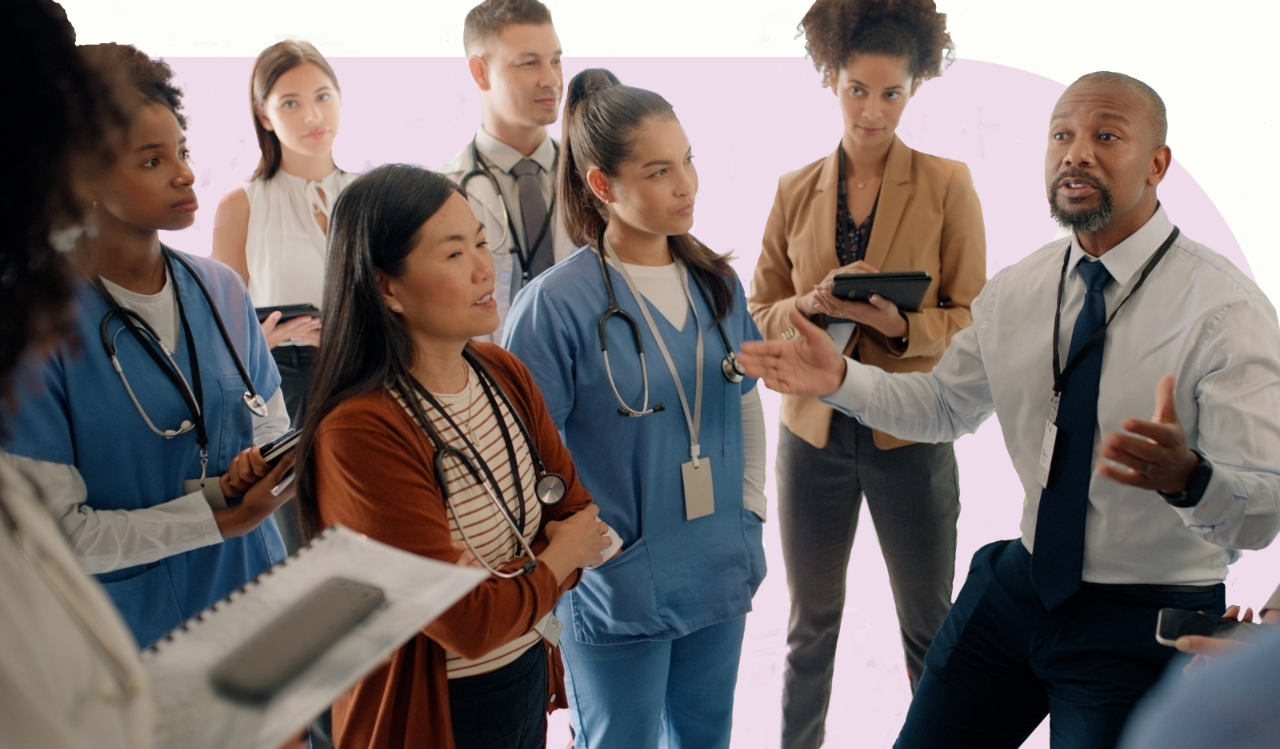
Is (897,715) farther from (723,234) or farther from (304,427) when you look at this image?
(304,427)

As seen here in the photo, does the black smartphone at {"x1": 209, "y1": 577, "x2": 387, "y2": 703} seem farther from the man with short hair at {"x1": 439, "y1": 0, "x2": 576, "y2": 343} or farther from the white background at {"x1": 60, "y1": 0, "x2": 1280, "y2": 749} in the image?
the white background at {"x1": 60, "y1": 0, "x2": 1280, "y2": 749}

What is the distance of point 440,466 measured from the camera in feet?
5.29

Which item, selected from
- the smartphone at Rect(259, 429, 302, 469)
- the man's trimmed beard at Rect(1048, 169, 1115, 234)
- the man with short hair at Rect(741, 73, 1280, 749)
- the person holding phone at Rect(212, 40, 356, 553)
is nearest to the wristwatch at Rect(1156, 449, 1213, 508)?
the man with short hair at Rect(741, 73, 1280, 749)

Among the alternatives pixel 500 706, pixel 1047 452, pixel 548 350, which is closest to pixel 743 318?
pixel 548 350

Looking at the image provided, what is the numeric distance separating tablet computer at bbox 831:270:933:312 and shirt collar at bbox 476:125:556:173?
1.07 m

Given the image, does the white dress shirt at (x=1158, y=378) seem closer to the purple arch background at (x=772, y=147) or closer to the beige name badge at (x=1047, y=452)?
the beige name badge at (x=1047, y=452)

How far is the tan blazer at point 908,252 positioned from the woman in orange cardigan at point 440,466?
1.10m

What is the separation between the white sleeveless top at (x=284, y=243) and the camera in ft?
9.95

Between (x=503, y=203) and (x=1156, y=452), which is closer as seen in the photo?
(x=1156, y=452)

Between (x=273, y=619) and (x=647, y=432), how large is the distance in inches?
48.0

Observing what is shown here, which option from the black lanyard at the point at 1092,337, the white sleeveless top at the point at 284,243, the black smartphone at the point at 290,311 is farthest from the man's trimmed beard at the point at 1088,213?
the white sleeveless top at the point at 284,243

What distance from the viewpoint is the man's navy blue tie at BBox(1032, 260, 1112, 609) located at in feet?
6.15

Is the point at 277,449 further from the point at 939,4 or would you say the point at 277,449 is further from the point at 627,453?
the point at 939,4

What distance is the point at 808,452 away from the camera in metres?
2.76
